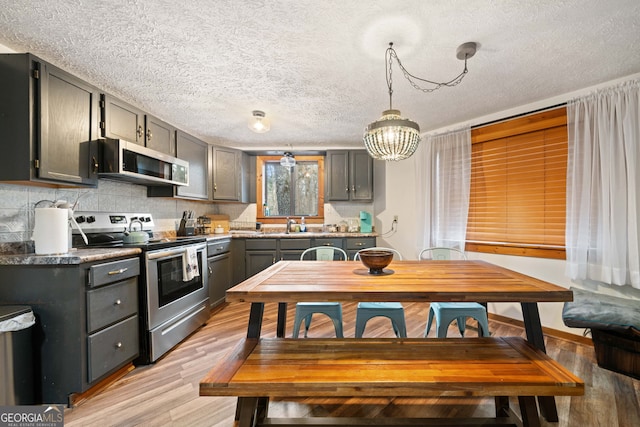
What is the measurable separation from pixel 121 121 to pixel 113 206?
796 millimetres

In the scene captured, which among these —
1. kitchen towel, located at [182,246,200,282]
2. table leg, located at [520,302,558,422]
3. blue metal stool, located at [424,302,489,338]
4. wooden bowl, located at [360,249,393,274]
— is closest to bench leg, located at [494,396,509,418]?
table leg, located at [520,302,558,422]

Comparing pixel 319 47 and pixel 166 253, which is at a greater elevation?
pixel 319 47

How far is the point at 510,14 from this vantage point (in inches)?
58.4

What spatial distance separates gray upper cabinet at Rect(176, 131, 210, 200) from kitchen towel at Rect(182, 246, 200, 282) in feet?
2.75

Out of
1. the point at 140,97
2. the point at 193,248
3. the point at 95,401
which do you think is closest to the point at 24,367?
the point at 95,401

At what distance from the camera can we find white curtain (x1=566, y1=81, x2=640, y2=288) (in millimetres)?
2100

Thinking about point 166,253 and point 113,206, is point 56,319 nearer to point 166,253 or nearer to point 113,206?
point 166,253

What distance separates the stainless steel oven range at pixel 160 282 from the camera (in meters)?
2.06

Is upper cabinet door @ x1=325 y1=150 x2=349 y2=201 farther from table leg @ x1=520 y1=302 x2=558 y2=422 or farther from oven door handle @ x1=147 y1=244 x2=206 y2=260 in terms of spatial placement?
table leg @ x1=520 y1=302 x2=558 y2=422

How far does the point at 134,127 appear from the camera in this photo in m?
2.47

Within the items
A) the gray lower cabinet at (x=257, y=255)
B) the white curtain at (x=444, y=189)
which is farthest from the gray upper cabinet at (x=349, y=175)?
the gray lower cabinet at (x=257, y=255)

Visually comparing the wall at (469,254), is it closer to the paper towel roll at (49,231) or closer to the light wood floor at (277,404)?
the light wood floor at (277,404)

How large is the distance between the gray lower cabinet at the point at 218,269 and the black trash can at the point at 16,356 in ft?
5.08

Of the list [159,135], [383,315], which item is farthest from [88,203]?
[383,315]
